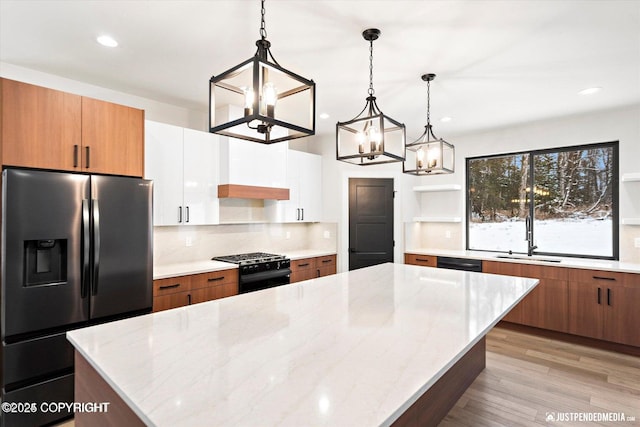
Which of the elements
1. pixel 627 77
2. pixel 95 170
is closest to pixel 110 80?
pixel 95 170

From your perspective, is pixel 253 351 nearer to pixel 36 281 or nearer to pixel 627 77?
pixel 36 281

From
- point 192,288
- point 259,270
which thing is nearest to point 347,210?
point 259,270

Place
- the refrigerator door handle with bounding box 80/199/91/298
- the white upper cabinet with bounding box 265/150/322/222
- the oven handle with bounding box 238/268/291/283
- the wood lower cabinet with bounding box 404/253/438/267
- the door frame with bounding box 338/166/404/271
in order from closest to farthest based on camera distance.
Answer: the refrigerator door handle with bounding box 80/199/91/298 < the oven handle with bounding box 238/268/291/283 < the white upper cabinet with bounding box 265/150/322/222 < the wood lower cabinet with bounding box 404/253/438/267 < the door frame with bounding box 338/166/404/271

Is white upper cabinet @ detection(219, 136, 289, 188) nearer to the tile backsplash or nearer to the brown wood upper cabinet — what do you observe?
the tile backsplash

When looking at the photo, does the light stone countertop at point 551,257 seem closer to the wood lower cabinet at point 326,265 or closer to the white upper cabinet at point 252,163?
the wood lower cabinet at point 326,265

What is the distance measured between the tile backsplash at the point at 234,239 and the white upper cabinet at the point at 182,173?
333 millimetres

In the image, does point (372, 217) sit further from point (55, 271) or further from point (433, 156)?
point (55, 271)

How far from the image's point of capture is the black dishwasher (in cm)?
440

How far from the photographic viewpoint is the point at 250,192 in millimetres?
3926

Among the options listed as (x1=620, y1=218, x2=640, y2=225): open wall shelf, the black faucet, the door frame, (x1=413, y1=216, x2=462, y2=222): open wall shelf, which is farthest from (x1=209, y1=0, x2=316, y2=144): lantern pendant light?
the black faucet

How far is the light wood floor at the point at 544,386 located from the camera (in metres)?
2.43

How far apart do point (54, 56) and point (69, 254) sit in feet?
4.97

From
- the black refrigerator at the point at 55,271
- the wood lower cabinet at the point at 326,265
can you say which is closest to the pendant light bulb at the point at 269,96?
the black refrigerator at the point at 55,271

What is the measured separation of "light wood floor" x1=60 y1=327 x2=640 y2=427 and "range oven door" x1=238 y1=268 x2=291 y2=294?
172 centimetres
